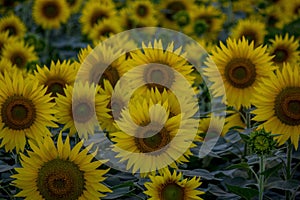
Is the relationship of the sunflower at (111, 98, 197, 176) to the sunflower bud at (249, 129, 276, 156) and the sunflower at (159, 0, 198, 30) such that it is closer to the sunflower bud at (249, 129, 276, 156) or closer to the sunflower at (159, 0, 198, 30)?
the sunflower bud at (249, 129, 276, 156)

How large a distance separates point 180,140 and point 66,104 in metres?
0.47

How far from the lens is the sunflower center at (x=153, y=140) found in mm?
2293

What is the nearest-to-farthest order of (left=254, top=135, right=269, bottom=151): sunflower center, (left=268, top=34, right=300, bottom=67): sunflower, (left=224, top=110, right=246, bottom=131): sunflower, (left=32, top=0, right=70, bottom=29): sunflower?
(left=254, top=135, right=269, bottom=151): sunflower center → (left=224, top=110, right=246, bottom=131): sunflower → (left=268, top=34, right=300, bottom=67): sunflower → (left=32, top=0, right=70, bottom=29): sunflower

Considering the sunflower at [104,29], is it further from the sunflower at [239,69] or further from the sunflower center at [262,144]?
the sunflower center at [262,144]

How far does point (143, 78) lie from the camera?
2730 mm

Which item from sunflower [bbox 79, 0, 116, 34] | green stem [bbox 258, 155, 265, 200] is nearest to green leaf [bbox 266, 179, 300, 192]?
green stem [bbox 258, 155, 265, 200]

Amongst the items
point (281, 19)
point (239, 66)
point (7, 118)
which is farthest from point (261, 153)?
point (281, 19)

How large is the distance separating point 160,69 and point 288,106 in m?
0.55

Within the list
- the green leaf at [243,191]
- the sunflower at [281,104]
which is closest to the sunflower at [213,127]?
the sunflower at [281,104]

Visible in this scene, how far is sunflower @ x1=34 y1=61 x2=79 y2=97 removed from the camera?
2.69 m

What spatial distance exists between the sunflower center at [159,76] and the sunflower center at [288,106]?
45 cm

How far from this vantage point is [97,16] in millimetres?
4836

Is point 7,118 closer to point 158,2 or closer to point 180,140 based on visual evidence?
point 180,140

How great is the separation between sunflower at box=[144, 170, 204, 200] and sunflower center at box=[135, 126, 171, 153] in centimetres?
10
